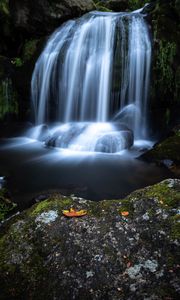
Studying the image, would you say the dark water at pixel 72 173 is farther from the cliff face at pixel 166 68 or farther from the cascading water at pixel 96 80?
the cliff face at pixel 166 68

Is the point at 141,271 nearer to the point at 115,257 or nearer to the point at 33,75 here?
the point at 115,257

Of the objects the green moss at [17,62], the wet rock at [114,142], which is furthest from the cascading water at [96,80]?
the green moss at [17,62]

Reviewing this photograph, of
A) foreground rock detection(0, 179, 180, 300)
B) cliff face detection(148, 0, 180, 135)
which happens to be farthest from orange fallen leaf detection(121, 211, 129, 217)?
cliff face detection(148, 0, 180, 135)

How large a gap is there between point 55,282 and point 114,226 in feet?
1.76

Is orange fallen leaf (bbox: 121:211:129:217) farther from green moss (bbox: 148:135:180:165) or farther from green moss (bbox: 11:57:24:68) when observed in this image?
green moss (bbox: 11:57:24:68)

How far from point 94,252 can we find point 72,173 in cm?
531

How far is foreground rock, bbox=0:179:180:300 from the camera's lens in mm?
1716

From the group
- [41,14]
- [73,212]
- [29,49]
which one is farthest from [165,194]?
[41,14]

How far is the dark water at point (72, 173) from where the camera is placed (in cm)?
611

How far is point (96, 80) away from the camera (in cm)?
1075

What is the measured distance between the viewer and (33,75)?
38.4ft

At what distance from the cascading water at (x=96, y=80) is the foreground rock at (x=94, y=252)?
285 inches

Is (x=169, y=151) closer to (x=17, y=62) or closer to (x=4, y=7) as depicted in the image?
(x=17, y=62)

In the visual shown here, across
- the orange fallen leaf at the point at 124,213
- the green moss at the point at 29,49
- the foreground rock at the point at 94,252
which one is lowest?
the foreground rock at the point at 94,252
